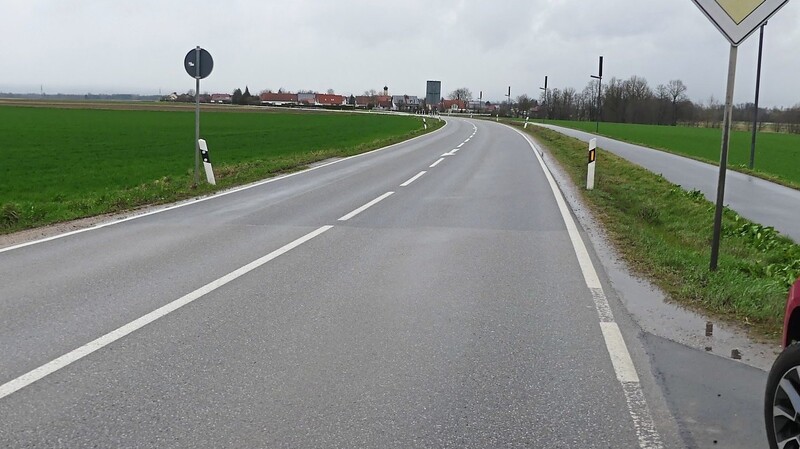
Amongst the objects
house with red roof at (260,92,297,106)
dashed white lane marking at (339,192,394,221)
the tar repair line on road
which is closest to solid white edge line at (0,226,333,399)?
the tar repair line on road

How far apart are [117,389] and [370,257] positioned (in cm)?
412

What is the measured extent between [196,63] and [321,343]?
11630mm

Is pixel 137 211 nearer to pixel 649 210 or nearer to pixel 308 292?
pixel 308 292

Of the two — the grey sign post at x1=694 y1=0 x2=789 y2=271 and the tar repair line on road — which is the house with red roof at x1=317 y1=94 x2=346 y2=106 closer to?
the tar repair line on road

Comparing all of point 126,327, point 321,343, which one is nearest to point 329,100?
point 126,327

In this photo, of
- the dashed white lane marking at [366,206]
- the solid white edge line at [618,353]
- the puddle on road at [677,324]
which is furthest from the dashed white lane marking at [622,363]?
the dashed white lane marking at [366,206]

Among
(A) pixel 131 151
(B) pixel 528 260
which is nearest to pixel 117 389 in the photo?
(B) pixel 528 260

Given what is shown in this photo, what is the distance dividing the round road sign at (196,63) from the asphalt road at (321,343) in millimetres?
6215

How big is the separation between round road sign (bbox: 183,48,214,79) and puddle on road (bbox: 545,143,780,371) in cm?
1048

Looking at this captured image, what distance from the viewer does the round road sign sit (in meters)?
14.8

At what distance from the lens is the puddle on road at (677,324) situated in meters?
4.81

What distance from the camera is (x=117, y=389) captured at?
156 inches

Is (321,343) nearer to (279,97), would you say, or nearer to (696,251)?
(696,251)

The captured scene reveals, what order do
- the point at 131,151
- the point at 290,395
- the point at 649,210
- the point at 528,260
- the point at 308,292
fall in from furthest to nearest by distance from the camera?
1. the point at 131,151
2. the point at 649,210
3. the point at 528,260
4. the point at 308,292
5. the point at 290,395
